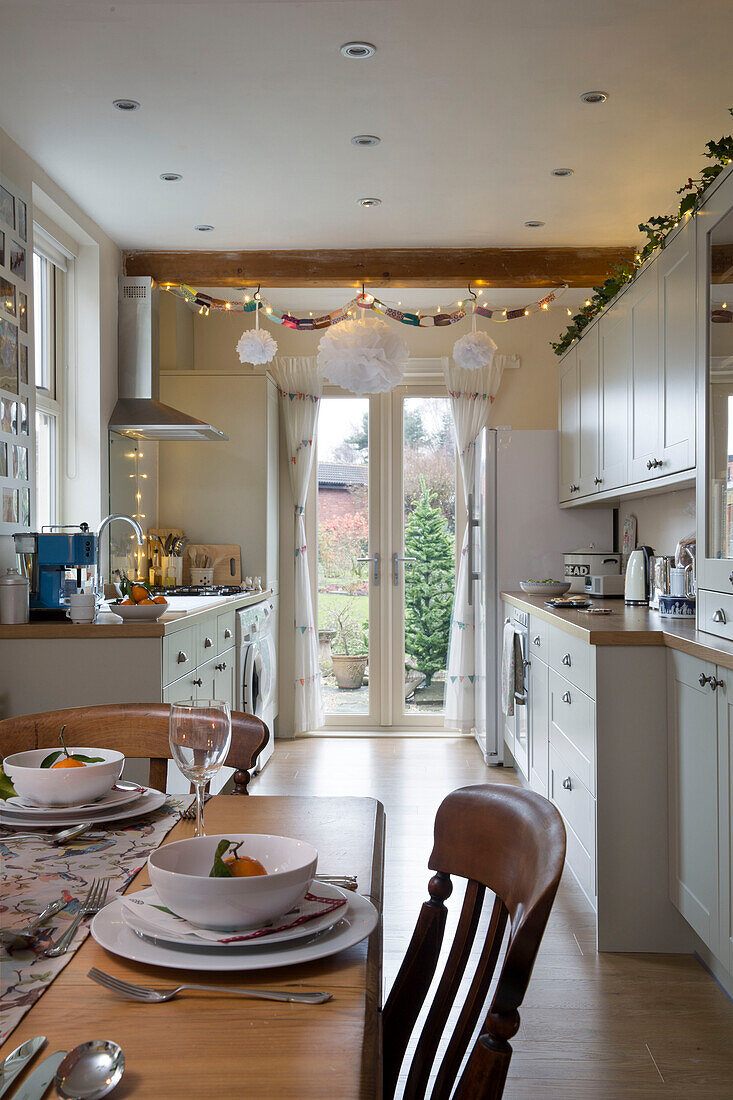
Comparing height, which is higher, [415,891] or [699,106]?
[699,106]

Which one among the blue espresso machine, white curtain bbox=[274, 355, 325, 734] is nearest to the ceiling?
white curtain bbox=[274, 355, 325, 734]

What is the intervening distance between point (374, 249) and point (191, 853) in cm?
422

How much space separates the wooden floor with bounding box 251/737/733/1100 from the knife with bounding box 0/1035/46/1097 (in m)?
1.59

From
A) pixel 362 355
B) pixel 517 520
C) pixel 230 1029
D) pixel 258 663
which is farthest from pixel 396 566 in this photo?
pixel 230 1029

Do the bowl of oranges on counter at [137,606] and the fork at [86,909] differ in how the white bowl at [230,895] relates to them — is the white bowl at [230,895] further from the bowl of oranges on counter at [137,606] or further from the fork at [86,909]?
the bowl of oranges on counter at [137,606]

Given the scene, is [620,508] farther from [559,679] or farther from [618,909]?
[618,909]

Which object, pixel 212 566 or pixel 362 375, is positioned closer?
pixel 362 375

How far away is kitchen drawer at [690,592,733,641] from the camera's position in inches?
94.7

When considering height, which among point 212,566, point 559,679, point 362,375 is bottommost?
point 559,679

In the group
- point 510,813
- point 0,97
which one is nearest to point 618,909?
point 510,813

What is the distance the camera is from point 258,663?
4.91 metres

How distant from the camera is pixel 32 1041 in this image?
2.34ft

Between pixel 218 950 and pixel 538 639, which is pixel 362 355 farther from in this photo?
pixel 218 950

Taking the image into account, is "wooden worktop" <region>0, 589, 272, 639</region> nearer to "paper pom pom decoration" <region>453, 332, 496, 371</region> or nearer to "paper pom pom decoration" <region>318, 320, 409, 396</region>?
"paper pom pom decoration" <region>318, 320, 409, 396</region>
